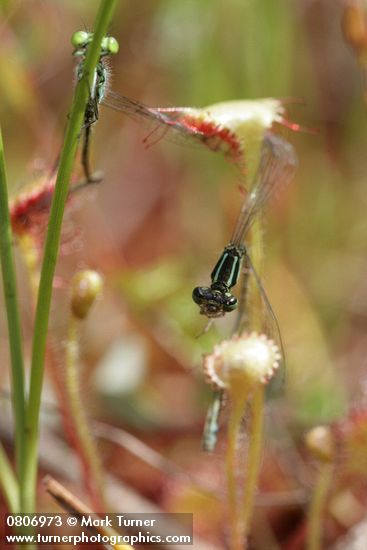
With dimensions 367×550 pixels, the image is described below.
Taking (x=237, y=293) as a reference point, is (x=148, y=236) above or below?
above

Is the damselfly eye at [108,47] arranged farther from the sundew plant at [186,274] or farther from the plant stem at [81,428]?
the plant stem at [81,428]

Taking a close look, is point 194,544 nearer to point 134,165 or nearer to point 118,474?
point 118,474

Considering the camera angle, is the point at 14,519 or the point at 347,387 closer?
the point at 14,519

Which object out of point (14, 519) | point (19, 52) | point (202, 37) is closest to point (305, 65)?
point (202, 37)

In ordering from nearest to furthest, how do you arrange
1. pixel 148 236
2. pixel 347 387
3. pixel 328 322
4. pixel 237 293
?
pixel 237 293
pixel 347 387
pixel 328 322
pixel 148 236

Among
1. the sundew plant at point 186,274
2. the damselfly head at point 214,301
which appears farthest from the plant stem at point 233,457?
the damselfly head at point 214,301

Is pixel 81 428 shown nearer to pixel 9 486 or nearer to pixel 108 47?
pixel 9 486

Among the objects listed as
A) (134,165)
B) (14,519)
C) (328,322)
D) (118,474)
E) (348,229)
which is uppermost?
(134,165)

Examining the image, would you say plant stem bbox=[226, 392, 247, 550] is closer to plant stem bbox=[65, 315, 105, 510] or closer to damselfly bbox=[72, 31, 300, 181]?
plant stem bbox=[65, 315, 105, 510]
